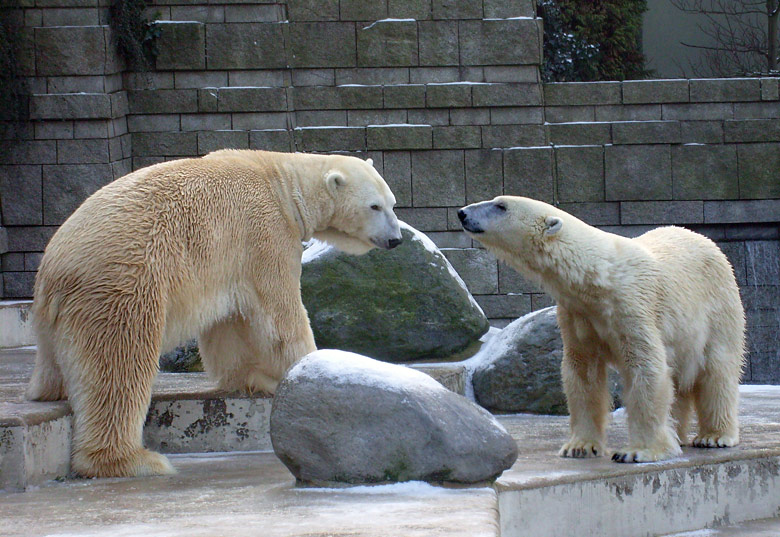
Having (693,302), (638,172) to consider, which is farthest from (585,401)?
(638,172)

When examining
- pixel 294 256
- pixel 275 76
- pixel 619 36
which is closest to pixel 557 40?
pixel 619 36

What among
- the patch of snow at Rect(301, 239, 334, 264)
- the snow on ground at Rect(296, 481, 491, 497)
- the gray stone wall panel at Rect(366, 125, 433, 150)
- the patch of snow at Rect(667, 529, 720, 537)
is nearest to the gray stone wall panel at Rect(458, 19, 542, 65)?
the gray stone wall panel at Rect(366, 125, 433, 150)

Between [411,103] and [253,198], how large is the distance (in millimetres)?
4343

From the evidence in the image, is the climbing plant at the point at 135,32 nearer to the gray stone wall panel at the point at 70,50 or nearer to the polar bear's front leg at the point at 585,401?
the gray stone wall panel at the point at 70,50

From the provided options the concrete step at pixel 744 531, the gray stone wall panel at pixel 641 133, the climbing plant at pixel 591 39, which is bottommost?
the concrete step at pixel 744 531

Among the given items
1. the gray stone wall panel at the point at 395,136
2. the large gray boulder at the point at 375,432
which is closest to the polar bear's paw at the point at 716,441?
the large gray boulder at the point at 375,432

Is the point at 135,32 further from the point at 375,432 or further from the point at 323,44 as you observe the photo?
the point at 375,432

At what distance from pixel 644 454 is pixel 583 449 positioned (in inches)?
11.6

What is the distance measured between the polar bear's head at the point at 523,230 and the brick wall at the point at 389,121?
4363 mm

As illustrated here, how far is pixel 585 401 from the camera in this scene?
413cm

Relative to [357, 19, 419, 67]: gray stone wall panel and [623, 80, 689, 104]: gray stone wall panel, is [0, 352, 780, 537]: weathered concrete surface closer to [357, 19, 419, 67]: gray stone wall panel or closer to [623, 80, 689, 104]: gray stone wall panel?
[357, 19, 419, 67]: gray stone wall panel

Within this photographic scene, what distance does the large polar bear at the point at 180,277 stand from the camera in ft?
12.5

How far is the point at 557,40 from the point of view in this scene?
11.3 m

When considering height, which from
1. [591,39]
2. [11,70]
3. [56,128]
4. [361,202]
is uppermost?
[591,39]
